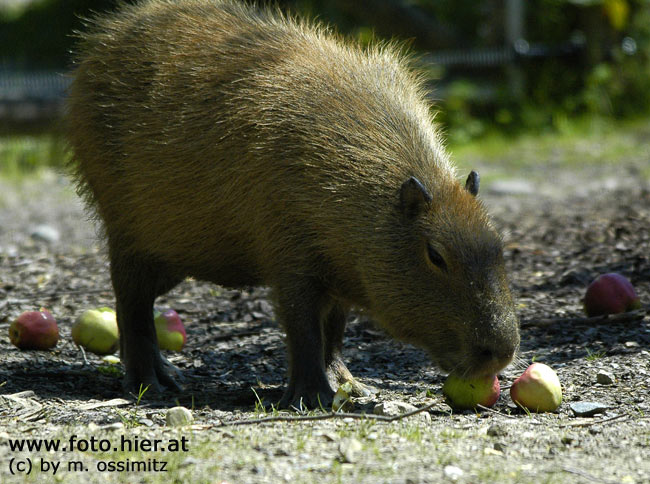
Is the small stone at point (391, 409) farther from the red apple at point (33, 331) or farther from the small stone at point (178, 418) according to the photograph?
the red apple at point (33, 331)

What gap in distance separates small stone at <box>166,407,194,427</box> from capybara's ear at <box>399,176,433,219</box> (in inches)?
48.6

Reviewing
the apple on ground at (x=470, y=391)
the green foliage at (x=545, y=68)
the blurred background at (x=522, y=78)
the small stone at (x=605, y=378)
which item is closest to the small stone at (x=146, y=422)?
the apple on ground at (x=470, y=391)

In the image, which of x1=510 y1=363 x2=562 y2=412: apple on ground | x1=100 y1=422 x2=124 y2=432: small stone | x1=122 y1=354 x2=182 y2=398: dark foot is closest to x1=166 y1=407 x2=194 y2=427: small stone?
x1=100 y1=422 x2=124 y2=432: small stone

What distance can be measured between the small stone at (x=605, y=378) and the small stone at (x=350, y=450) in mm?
1550

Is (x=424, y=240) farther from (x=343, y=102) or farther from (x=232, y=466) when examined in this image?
(x=232, y=466)

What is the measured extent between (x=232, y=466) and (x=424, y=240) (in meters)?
1.34

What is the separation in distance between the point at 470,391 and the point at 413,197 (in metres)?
0.86

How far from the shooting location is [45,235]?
8.04 metres

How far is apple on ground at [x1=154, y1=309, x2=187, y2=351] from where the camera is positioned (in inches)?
202

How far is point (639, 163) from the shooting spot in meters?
10.1

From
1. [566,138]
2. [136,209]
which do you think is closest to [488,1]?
[566,138]

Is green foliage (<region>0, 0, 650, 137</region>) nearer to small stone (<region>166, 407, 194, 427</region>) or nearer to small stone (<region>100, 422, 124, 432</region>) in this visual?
small stone (<region>166, 407, 194, 427</region>)

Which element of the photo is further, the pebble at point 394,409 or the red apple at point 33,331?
the red apple at point 33,331

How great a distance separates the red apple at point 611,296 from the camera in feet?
16.6
